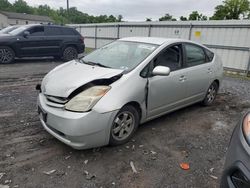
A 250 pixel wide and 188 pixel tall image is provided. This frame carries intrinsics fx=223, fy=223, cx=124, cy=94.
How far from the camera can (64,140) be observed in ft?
9.29

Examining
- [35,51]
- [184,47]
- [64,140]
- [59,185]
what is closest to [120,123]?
[64,140]

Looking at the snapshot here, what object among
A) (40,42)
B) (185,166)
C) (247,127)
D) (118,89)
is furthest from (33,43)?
(247,127)

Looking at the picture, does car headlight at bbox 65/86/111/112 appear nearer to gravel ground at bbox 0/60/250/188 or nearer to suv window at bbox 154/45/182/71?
gravel ground at bbox 0/60/250/188

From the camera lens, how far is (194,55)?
445 cm

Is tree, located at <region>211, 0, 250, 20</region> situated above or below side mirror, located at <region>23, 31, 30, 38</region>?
above

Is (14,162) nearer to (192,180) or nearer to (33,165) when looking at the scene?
(33,165)

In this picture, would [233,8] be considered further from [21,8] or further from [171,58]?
[21,8]

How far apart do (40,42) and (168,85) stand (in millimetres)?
8071

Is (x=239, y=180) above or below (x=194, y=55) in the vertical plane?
below

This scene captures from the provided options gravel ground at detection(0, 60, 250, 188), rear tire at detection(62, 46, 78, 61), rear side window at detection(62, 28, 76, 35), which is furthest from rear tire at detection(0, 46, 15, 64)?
gravel ground at detection(0, 60, 250, 188)

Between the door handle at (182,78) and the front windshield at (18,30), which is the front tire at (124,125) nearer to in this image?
the door handle at (182,78)

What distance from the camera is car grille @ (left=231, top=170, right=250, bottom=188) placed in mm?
1547

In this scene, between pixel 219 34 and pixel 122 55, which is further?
pixel 219 34

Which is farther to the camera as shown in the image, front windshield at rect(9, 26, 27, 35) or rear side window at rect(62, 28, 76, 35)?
rear side window at rect(62, 28, 76, 35)
